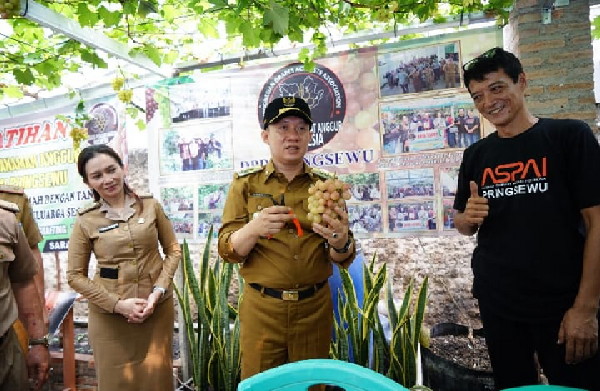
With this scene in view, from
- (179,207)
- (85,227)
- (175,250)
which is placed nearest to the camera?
(85,227)

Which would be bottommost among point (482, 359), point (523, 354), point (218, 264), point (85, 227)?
point (482, 359)

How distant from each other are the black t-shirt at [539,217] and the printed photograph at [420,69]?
129cm

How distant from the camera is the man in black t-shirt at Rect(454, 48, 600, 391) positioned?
149 centimetres

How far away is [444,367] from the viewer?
240 centimetres

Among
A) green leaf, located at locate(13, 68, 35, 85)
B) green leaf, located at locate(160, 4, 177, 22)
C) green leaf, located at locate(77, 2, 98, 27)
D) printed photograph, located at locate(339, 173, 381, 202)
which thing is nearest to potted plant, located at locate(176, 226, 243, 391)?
printed photograph, located at locate(339, 173, 381, 202)

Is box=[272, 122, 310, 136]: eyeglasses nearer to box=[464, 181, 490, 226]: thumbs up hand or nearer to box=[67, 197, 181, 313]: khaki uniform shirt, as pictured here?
box=[464, 181, 490, 226]: thumbs up hand

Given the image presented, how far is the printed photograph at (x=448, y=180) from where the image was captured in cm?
285

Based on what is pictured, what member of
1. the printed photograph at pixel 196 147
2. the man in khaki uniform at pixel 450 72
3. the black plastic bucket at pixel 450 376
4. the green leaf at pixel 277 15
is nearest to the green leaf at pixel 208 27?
the printed photograph at pixel 196 147

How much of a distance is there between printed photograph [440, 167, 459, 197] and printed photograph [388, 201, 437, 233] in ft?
0.45

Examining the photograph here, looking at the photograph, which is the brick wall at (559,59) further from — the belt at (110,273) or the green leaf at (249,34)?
the belt at (110,273)

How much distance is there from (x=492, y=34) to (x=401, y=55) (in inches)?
24.4

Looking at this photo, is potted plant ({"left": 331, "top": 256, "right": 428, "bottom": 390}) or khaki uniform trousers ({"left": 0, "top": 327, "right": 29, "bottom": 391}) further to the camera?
potted plant ({"left": 331, "top": 256, "right": 428, "bottom": 390})

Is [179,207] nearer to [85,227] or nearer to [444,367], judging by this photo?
[85,227]

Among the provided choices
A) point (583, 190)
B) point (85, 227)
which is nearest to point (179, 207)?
point (85, 227)
